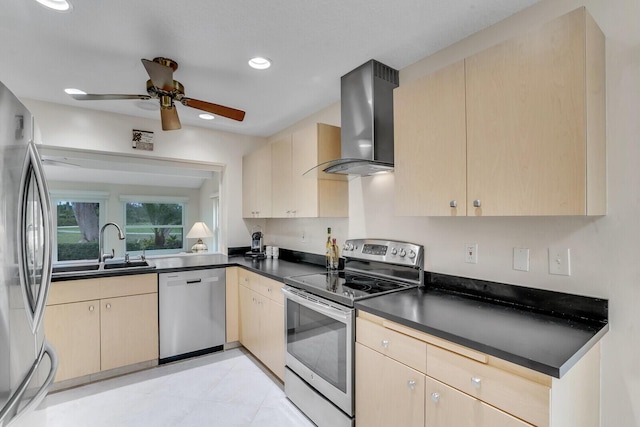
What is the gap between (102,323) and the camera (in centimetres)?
259

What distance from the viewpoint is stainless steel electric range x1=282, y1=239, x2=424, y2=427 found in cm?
179

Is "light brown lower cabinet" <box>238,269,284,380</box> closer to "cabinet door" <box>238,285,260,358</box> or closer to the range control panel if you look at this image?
"cabinet door" <box>238,285,260,358</box>

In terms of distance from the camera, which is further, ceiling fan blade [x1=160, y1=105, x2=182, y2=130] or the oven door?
ceiling fan blade [x1=160, y1=105, x2=182, y2=130]

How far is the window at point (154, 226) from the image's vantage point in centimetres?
559

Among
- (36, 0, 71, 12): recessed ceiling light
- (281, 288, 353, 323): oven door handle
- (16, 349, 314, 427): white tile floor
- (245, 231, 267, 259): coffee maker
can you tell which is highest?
(36, 0, 71, 12): recessed ceiling light

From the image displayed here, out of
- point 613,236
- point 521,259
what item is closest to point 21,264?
point 521,259

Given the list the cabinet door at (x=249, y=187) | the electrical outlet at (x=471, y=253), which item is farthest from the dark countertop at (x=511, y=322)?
the cabinet door at (x=249, y=187)

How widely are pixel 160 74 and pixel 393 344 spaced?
199 cm

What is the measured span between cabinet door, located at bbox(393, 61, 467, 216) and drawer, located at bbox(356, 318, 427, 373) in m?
0.66

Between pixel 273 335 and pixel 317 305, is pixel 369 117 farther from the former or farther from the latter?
pixel 273 335

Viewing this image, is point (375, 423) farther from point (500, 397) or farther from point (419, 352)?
point (500, 397)

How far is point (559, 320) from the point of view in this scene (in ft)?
4.56

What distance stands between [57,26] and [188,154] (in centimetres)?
181

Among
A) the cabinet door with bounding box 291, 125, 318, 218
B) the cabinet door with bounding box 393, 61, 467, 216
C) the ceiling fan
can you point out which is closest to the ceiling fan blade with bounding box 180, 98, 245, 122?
the ceiling fan
